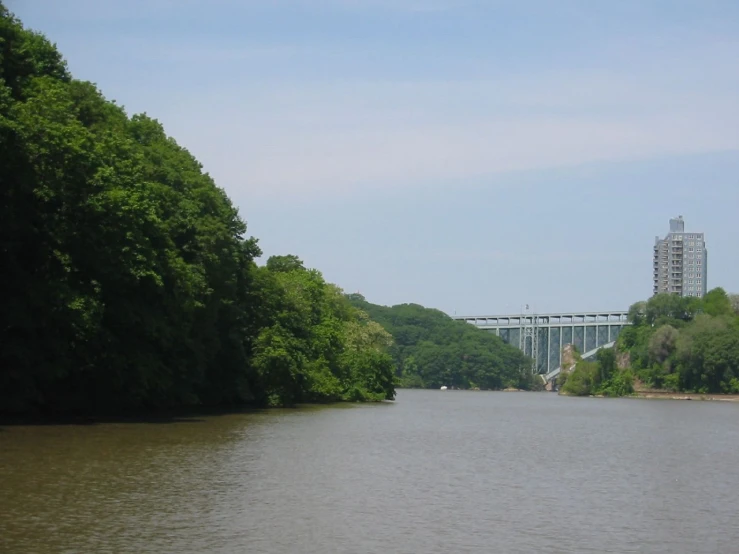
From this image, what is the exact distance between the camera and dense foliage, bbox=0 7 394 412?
4206 centimetres

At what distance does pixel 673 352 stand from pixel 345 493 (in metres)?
139

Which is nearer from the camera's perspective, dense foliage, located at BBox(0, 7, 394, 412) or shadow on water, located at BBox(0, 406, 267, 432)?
dense foliage, located at BBox(0, 7, 394, 412)

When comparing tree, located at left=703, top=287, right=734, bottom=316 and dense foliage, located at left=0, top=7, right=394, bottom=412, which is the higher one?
tree, located at left=703, top=287, right=734, bottom=316

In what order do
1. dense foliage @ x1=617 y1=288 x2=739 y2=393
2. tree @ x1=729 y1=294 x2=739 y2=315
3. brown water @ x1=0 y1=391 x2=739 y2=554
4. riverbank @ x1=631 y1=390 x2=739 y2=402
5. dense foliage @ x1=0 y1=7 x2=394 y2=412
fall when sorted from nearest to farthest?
brown water @ x1=0 y1=391 x2=739 y2=554 < dense foliage @ x1=0 y1=7 x2=394 y2=412 < riverbank @ x1=631 y1=390 x2=739 y2=402 < dense foliage @ x1=617 y1=288 x2=739 y2=393 < tree @ x1=729 y1=294 x2=739 y2=315

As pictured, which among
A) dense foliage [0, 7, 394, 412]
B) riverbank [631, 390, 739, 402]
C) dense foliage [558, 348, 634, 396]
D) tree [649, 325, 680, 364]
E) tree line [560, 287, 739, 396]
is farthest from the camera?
dense foliage [558, 348, 634, 396]

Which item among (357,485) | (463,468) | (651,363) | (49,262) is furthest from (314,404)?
A: (651,363)

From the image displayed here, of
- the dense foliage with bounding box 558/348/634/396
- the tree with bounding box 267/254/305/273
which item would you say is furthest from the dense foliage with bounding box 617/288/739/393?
the tree with bounding box 267/254/305/273

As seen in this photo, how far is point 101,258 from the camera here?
44.9 metres

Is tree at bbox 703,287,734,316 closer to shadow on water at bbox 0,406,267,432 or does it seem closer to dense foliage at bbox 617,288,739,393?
dense foliage at bbox 617,288,739,393

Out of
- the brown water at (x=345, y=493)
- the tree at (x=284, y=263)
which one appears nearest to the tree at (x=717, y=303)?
the tree at (x=284, y=263)

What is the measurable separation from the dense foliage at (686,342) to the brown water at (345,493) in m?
106

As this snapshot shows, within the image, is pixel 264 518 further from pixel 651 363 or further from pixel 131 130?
pixel 651 363

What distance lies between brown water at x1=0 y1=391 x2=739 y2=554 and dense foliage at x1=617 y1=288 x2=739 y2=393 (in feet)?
347

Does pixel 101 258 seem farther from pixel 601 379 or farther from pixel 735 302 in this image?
pixel 735 302
